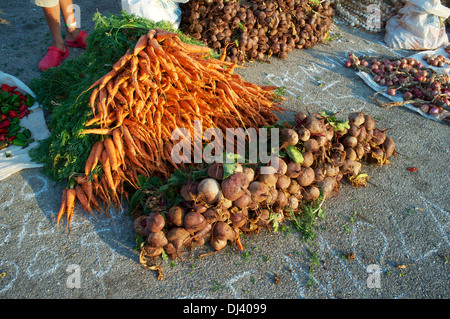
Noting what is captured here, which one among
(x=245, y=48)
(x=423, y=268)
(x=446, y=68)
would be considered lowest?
(x=423, y=268)

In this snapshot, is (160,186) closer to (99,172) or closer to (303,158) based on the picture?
(99,172)

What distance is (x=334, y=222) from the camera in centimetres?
270

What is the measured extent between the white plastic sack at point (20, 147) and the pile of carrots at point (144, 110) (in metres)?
0.67

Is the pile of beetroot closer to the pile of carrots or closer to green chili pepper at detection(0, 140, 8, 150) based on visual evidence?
the pile of carrots

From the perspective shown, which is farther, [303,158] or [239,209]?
[303,158]

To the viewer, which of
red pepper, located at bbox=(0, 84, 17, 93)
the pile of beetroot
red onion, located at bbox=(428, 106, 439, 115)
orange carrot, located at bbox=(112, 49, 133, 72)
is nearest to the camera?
the pile of beetroot

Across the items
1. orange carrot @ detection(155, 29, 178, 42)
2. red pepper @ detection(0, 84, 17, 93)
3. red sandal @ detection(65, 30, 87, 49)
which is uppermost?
orange carrot @ detection(155, 29, 178, 42)

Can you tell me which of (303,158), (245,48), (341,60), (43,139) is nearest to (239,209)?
(303,158)

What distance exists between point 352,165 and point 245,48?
233 cm

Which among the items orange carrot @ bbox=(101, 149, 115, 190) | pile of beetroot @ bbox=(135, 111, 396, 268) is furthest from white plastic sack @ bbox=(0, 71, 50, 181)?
pile of beetroot @ bbox=(135, 111, 396, 268)

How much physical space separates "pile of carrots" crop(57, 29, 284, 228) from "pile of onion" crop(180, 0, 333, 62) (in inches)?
59.5

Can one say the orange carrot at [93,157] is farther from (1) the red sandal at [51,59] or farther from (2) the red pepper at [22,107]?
(1) the red sandal at [51,59]

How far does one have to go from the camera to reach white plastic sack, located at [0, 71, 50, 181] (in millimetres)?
2930
